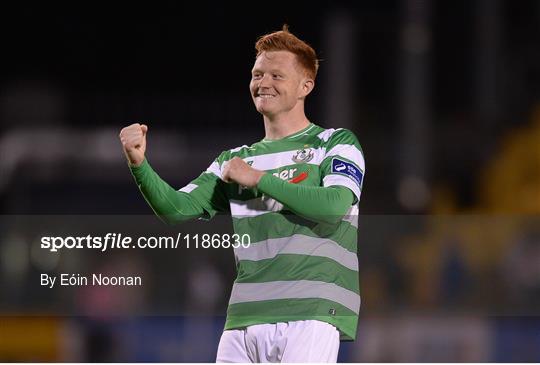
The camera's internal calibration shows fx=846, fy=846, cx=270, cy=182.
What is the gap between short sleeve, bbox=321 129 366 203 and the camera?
6.25 ft

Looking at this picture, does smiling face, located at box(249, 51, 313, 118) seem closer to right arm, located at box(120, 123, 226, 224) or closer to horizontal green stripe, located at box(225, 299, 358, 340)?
right arm, located at box(120, 123, 226, 224)

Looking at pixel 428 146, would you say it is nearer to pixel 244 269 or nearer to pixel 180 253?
pixel 180 253

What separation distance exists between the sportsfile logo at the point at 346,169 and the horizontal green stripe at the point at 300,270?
0.64 ft

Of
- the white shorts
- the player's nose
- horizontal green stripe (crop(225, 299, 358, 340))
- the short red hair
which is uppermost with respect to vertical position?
the short red hair

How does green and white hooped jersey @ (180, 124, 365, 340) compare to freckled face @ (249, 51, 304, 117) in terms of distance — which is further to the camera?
freckled face @ (249, 51, 304, 117)

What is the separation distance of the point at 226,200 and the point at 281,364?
17.3 inches

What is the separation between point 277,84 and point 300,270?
0.45 meters

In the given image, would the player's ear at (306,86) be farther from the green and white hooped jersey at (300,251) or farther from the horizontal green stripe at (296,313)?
the horizontal green stripe at (296,313)

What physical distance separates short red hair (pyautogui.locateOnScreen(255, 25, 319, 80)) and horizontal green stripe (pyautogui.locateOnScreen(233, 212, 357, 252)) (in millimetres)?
387

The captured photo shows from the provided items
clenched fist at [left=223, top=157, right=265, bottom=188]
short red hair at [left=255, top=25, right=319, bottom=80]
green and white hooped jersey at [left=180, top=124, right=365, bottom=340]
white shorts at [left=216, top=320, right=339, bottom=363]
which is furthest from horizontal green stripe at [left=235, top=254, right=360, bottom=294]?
short red hair at [left=255, top=25, right=319, bottom=80]

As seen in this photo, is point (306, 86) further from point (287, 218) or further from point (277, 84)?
point (287, 218)

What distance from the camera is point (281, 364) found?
6.19 ft

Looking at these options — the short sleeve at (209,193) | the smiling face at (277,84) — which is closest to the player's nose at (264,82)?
the smiling face at (277,84)

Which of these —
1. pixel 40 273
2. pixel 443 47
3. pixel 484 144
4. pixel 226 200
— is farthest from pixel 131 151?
pixel 484 144
